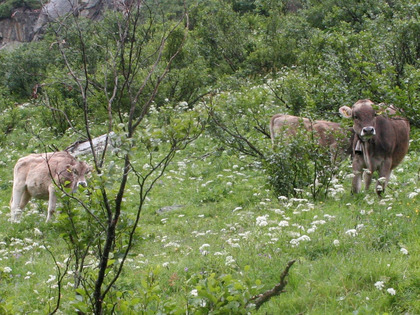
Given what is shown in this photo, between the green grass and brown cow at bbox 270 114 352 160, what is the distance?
1255mm

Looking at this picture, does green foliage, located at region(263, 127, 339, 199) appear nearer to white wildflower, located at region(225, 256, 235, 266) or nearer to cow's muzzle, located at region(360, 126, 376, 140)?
cow's muzzle, located at region(360, 126, 376, 140)

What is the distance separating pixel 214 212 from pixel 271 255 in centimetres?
445

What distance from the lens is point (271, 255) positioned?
Answer: 643cm

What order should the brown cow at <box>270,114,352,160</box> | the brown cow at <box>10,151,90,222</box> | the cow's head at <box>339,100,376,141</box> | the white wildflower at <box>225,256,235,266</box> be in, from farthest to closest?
the brown cow at <box>10,151,90,222</box> → the brown cow at <box>270,114,352,160</box> → the cow's head at <box>339,100,376,141</box> → the white wildflower at <box>225,256,235,266</box>

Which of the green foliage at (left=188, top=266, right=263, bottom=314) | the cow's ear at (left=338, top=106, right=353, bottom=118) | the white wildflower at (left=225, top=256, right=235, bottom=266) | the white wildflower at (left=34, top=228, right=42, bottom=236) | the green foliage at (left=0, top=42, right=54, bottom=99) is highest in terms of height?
the green foliage at (left=188, top=266, right=263, bottom=314)

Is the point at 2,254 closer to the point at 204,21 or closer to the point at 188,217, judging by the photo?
the point at 188,217

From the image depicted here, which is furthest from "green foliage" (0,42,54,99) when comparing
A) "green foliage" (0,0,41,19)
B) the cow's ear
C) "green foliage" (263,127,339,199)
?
the cow's ear

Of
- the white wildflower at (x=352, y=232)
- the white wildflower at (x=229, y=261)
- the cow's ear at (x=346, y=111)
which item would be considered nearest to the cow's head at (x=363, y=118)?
the cow's ear at (x=346, y=111)

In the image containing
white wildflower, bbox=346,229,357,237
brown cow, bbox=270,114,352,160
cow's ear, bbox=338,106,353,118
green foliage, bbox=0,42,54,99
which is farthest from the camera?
green foliage, bbox=0,42,54,99

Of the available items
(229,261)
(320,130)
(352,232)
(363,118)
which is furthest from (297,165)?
(229,261)

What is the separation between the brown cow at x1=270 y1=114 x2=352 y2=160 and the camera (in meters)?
10.8

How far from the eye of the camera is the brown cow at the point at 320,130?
10.8 m

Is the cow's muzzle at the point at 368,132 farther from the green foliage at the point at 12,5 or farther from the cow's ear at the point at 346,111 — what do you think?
the green foliage at the point at 12,5

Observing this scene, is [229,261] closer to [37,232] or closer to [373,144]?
[373,144]
